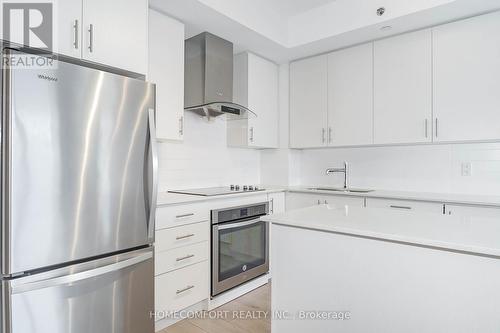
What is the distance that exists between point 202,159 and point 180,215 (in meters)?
1.02

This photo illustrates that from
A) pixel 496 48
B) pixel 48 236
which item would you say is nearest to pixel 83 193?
pixel 48 236

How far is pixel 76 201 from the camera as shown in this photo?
1.44 meters

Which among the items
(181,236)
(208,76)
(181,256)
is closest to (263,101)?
(208,76)

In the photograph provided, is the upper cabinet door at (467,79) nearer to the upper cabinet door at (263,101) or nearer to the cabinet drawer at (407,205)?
the cabinet drawer at (407,205)

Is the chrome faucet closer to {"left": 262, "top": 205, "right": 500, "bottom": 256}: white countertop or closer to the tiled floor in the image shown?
the tiled floor

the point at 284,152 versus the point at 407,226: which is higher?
the point at 284,152

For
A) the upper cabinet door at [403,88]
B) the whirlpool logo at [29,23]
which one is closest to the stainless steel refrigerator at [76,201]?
the whirlpool logo at [29,23]

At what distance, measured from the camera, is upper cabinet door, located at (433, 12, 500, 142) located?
2430 mm

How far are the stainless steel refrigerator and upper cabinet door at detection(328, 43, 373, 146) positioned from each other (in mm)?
2099

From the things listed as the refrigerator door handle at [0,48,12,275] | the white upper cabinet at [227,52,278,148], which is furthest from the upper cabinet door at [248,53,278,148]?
the refrigerator door handle at [0,48,12,275]

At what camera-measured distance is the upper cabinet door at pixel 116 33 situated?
1.71 m

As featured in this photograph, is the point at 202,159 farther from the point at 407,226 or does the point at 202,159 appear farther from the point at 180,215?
the point at 407,226

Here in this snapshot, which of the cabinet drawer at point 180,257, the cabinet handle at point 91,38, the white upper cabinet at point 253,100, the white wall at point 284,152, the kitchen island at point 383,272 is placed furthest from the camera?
the white wall at point 284,152

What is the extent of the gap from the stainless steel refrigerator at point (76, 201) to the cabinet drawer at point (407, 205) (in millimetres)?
2015
